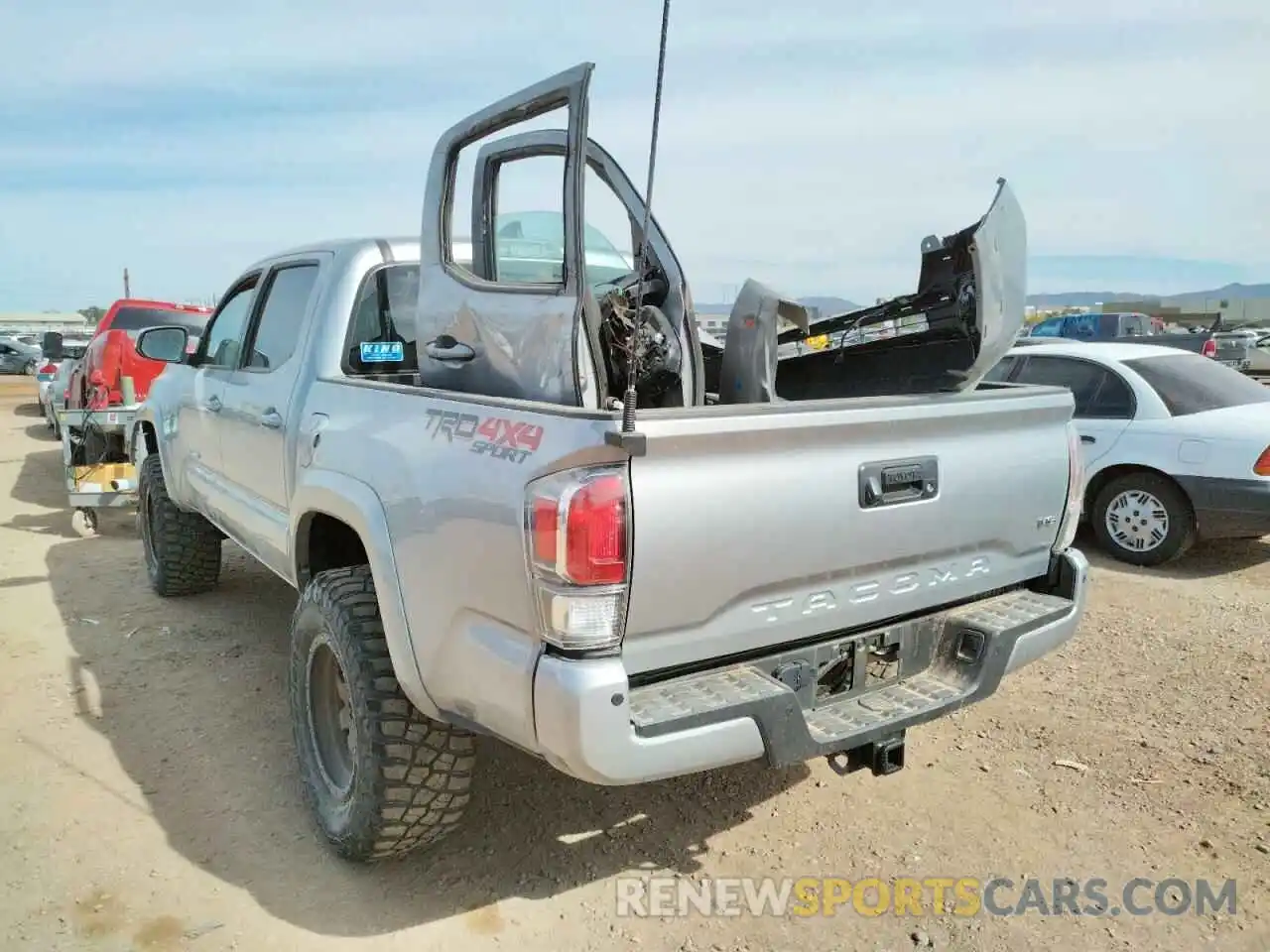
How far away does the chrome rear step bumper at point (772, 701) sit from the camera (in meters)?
2.24

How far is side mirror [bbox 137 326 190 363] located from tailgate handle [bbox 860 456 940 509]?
13.7 ft

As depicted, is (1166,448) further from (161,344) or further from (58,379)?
(58,379)

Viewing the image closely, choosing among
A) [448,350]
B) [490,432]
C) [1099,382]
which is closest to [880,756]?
[490,432]

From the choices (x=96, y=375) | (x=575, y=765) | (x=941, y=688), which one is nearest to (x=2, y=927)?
(x=575, y=765)

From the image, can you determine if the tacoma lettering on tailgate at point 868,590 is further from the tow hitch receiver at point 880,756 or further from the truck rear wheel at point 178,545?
the truck rear wheel at point 178,545

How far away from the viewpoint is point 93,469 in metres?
7.74

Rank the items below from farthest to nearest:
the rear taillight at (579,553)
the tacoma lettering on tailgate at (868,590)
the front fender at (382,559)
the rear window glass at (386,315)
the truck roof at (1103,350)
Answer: the truck roof at (1103,350), the rear window glass at (386,315), the front fender at (382,559), the tacoma lettering on tailgate at (868,590), the rear taillight at (579,553)

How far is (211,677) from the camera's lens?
470 cm

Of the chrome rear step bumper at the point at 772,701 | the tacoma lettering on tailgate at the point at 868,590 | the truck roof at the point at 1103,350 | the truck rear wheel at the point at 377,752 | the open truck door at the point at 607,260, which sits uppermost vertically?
the open truck door at the point at 607,260

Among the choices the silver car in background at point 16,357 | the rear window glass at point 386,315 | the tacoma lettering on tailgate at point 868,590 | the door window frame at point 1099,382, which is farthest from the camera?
the silver car in background at point 16,357

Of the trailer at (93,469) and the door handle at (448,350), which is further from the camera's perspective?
the trailer at (93,469)

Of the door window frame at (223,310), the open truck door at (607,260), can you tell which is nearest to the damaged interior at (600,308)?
the open truck door at (607,260)

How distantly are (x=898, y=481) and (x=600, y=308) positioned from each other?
1.20m

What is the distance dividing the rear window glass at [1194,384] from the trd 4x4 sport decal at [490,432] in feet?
18.6
